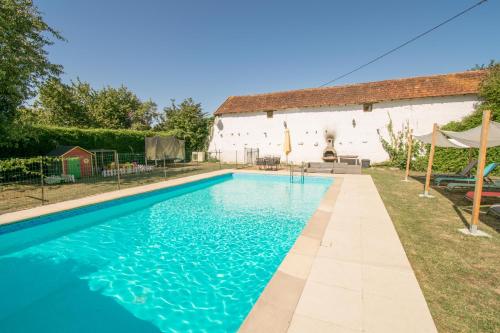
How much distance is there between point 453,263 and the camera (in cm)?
377

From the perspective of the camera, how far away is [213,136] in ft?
79.5

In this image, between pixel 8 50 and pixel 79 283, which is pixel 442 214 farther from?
pixel 8 50

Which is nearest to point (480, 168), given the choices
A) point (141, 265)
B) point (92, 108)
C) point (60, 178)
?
point (141, 265)

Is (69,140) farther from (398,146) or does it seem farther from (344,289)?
(398,146)

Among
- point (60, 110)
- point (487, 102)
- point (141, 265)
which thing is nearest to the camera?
point (141, 265)

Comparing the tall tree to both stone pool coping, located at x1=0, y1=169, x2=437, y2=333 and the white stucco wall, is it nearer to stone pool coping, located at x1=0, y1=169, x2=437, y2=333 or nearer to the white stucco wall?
the white stucco wall

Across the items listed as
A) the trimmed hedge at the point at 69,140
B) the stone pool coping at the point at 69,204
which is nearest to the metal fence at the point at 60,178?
the stone pool coping at the point at 69,204

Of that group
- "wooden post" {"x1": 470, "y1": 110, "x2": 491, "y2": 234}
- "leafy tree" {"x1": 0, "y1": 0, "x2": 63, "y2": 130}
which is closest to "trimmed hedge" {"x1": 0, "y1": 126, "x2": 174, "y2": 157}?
"leafy tree" {"x1": 0, "y1": 0, "x2": 63, "y2": 130}

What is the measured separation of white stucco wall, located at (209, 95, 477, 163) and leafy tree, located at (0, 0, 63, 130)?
14243 millimetres

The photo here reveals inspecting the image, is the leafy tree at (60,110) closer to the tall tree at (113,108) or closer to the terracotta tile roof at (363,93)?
the tall tree at (113,108)

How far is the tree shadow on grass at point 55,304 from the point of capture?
3.12m

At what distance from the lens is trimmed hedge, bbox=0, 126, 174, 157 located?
11613 mm

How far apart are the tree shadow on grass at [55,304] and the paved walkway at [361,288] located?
2.27 metres

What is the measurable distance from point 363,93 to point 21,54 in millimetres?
22094
